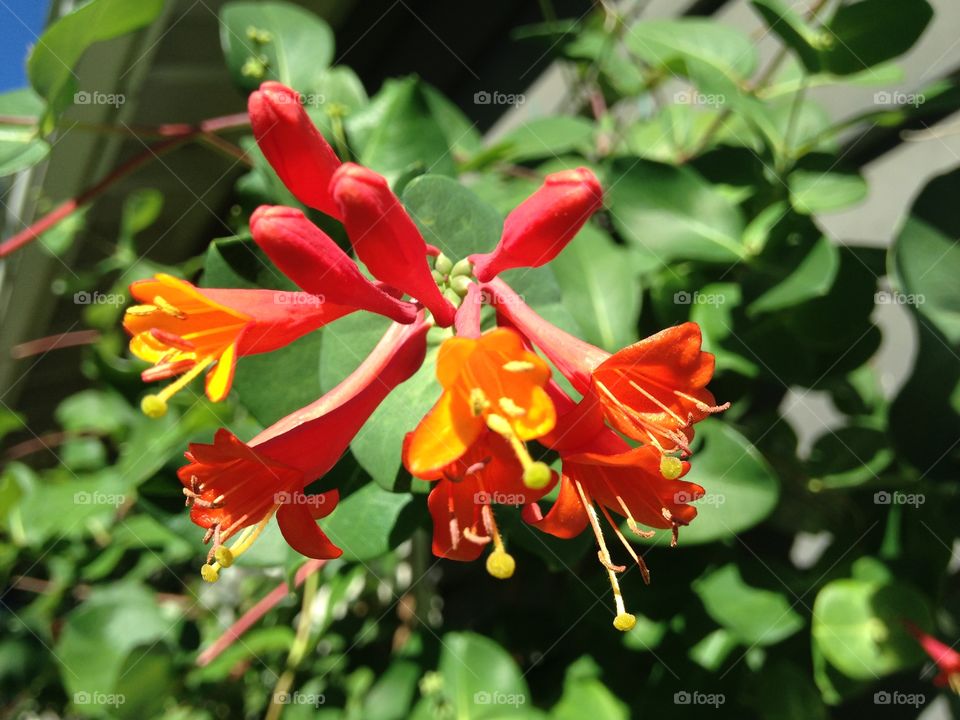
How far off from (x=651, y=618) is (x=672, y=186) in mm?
563

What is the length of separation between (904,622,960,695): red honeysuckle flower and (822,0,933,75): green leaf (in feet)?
2.12

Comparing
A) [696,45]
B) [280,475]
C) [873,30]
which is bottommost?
[280,475]

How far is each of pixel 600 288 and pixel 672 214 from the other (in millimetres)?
132

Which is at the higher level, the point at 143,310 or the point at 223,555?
the point at 143,310

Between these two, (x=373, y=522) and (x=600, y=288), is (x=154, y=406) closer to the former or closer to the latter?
(x=373, y=522)

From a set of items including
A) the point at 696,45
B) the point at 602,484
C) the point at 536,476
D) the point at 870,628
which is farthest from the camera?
the point at 696,45

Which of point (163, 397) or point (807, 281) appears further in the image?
point (807, 281)

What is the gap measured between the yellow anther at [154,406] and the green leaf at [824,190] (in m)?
0.78

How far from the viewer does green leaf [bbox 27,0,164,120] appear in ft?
2.64

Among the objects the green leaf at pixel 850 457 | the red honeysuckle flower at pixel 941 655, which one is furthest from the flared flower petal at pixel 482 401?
the green leaf at pixel 850 457

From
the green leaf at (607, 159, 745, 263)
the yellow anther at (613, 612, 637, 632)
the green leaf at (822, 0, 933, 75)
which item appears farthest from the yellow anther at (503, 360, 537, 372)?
the green leaf at (822, 0, 933, 75)

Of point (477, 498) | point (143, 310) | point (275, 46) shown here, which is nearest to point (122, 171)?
point (275, 46)

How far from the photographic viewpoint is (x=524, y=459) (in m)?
0.48

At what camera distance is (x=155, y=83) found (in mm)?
1903
